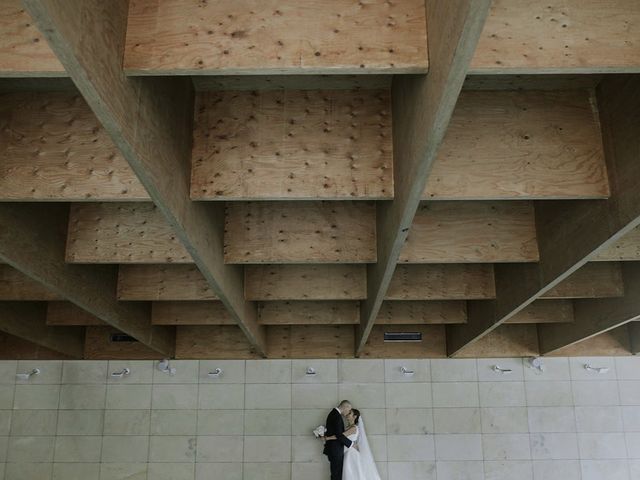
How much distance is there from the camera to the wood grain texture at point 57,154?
3641mm

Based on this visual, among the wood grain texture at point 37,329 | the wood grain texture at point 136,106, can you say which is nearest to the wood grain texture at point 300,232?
the wood grain texture at point 136,106

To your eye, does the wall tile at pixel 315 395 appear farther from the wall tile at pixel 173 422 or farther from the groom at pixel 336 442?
the wall tile at pixel 173 422

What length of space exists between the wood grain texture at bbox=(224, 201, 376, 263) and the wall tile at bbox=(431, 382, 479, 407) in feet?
16.3

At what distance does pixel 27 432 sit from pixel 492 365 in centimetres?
719

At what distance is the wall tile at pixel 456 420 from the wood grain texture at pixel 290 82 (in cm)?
657

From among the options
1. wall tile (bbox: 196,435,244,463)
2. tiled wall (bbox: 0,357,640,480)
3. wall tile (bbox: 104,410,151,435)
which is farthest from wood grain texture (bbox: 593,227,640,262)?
wall tile (bbox: 104,410,151,435)

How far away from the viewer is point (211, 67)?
271 centimetres

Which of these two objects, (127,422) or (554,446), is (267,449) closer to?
(127,422)

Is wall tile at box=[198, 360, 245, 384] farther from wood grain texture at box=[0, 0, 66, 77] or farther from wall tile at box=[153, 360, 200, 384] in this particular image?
wood grain texture at box=[0, 0, 66, 77]

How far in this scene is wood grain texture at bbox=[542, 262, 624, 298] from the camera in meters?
5.89

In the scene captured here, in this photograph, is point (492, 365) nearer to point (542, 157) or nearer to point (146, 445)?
point (146, 445)

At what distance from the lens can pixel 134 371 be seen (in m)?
9.16

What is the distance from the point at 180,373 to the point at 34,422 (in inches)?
92.2

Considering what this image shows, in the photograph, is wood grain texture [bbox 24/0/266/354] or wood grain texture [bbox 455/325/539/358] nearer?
wood grain texture [bbox 24/0/266/354]
